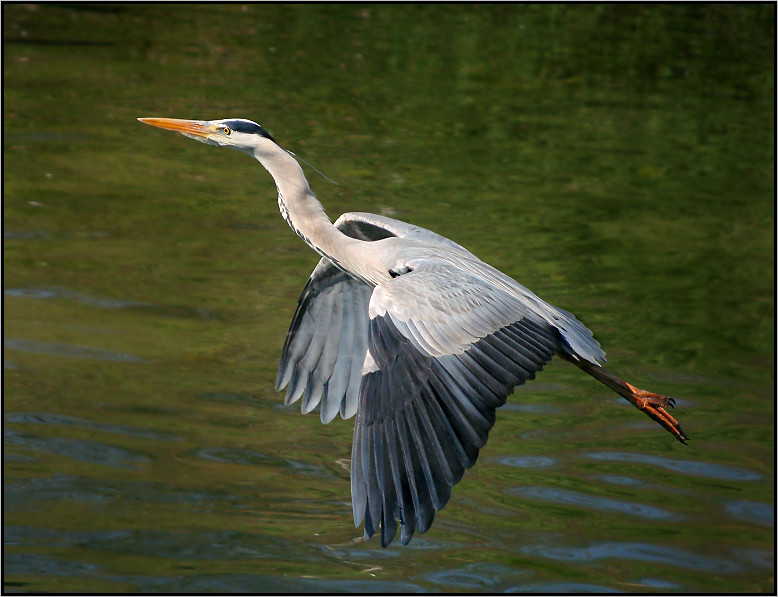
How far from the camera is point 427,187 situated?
9.80m

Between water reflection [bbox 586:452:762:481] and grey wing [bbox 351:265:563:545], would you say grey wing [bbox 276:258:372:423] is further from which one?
water reflection [bbox 586:452:762:481]

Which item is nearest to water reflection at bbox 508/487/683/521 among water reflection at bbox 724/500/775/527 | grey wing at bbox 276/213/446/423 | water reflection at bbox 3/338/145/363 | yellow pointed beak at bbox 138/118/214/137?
water reflection at bbox 724/500/775/527

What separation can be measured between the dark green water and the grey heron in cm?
89

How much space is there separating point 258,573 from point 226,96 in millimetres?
6943

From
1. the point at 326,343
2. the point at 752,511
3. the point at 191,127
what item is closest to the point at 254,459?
the point at 326,343

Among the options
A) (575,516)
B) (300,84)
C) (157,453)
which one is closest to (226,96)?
(300,84)

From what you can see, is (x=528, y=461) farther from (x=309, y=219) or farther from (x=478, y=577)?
(x=309, y=219)

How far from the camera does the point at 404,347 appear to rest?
4195mm

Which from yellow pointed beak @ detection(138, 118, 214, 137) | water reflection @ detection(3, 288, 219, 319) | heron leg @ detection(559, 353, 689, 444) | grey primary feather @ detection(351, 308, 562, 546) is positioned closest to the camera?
grey primary feather @ detection(351, 308, 562, 546)

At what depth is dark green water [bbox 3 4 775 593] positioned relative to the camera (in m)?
5.61

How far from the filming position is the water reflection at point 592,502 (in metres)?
5.97

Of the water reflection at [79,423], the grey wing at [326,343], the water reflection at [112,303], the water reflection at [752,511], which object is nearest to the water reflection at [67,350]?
the water reflection at [112,303]

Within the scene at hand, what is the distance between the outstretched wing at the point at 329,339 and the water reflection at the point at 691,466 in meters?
1.62

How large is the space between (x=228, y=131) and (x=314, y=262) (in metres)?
3.26
